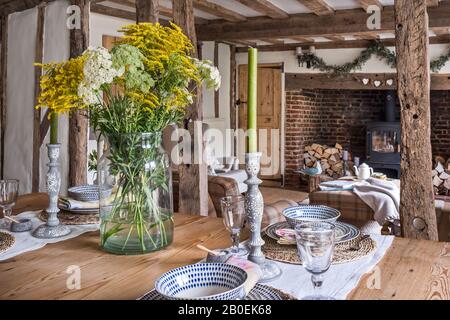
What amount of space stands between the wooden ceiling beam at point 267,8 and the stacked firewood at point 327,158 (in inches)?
101

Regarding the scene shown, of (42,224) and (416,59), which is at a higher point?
(416,59)

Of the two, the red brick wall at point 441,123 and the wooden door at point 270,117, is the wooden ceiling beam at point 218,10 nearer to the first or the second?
the wooden door at point 270,117

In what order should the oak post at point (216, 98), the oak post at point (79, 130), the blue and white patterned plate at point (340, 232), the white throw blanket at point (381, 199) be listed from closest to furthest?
the blue and white patterned plate at point (340, 232) → the oak post at point (79, 130) → the white throw blanket at point (381, 199) → the oak post at point (216, 98)

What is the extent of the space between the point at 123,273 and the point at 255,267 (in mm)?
371

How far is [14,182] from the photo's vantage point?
5.27 feet

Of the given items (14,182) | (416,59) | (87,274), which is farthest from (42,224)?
(416,59)

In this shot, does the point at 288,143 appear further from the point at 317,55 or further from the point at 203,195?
the point at 203,195

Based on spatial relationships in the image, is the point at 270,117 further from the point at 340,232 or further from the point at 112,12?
the point at 340,232

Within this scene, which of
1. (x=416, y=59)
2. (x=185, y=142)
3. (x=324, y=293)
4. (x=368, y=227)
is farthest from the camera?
(x=368, y=227)

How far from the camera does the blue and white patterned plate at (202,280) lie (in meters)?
0.97

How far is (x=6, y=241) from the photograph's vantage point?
1444 mm

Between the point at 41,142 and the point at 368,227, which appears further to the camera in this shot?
the point at 41,142

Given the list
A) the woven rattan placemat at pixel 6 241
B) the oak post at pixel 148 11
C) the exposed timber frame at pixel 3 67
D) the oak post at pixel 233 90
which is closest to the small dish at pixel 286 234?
the woven rattan placemat at pixel 6 241

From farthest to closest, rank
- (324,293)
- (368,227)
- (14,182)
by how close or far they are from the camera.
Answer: (368,227)
(14,182)
(324,293)
